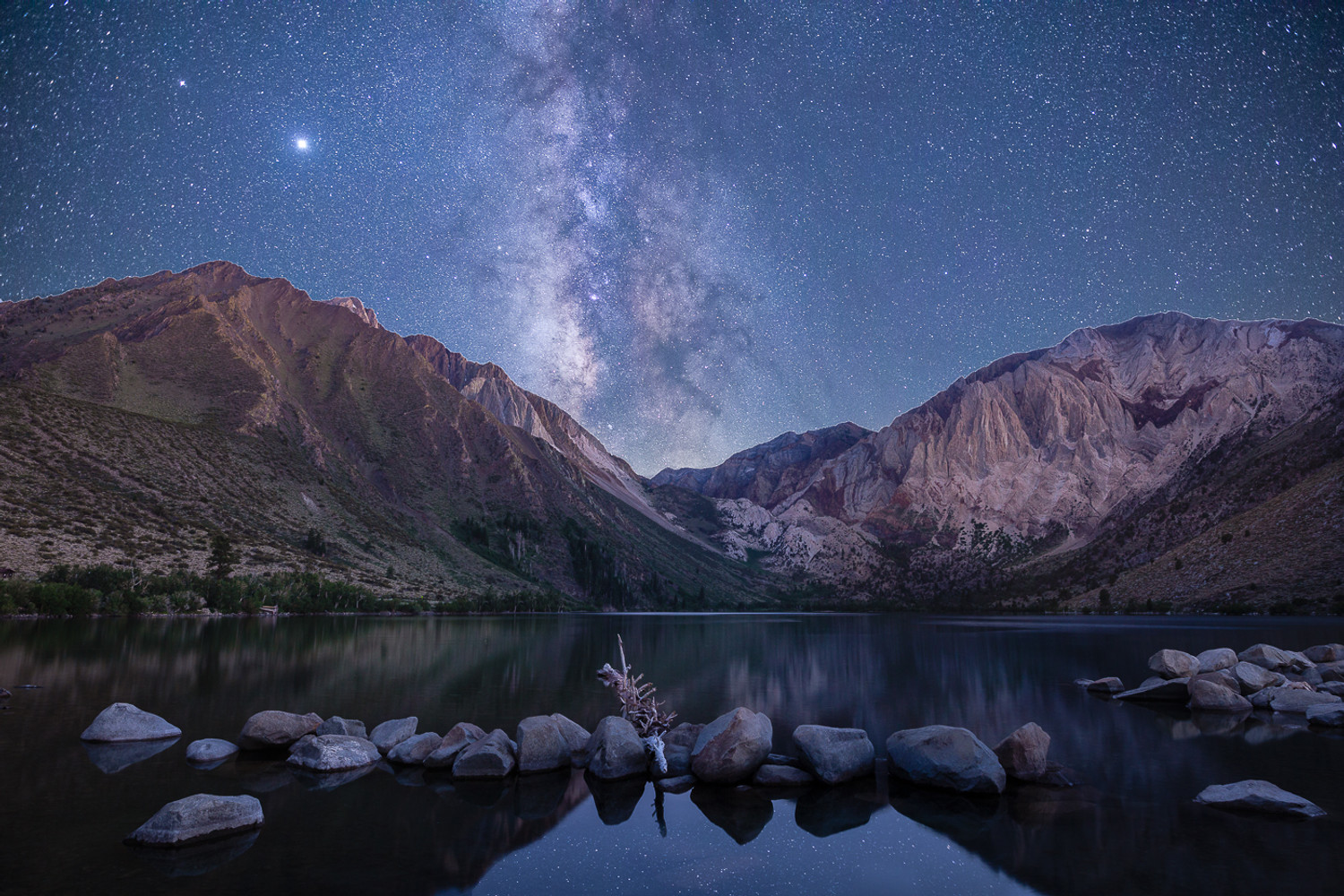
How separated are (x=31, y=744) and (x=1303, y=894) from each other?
99.3 feet

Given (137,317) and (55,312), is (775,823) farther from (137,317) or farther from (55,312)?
(55,312)

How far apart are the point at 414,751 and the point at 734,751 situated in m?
9.38

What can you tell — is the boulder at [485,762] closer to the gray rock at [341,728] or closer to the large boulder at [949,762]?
the gray rock at [341,728]

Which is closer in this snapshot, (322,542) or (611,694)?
(611,694)

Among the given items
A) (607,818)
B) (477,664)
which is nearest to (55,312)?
(477,664)

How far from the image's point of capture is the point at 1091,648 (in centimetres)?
6381

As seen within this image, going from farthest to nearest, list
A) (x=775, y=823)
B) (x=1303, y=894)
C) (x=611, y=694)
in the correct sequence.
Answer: (x=611, y=694)
(x=775, y=823)
(x=1303, y=894)

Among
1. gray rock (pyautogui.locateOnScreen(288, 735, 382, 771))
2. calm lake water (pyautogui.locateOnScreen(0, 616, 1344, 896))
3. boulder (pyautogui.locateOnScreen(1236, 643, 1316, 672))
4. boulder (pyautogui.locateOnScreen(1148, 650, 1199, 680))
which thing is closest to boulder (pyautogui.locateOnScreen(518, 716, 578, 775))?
calm lake water (pyautogui.locateOnScreen(0, 616, 1344, 896))

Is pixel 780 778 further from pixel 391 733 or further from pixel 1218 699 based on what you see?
pixel 1218 699

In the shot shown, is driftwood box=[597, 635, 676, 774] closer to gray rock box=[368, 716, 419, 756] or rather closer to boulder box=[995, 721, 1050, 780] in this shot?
gray rock box=[368, 716, 419, 756]

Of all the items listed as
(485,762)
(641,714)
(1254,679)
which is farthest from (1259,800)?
(1254,679)

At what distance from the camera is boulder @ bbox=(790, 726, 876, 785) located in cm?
1823

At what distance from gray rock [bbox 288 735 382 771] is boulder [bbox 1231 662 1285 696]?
39.2m

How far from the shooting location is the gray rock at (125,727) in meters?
20.2
